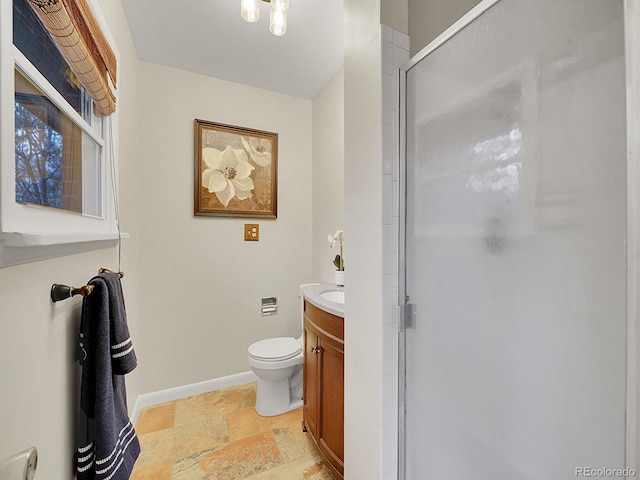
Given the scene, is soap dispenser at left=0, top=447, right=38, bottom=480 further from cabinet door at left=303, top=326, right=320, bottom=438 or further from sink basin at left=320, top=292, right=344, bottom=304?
sink basin at left=320, top=292, right=344, bottom=304

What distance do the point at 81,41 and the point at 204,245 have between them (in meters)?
1.63

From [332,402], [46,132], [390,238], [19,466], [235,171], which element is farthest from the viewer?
[235,171]

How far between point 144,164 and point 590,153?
8.10 ft

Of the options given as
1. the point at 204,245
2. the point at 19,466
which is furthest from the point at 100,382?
the point at 204,245

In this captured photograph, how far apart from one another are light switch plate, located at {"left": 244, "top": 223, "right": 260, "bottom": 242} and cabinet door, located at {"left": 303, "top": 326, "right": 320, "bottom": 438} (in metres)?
1.08

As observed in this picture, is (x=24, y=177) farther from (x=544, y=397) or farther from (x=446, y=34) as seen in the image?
(x=544, y=397)

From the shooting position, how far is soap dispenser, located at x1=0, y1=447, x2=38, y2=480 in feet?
1.65

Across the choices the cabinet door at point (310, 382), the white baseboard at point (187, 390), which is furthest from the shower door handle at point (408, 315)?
the white baseboard at point (187, 390)

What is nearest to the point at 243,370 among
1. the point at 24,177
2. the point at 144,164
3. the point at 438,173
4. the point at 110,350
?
the point at 110,350

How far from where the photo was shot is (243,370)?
2438 millimetres

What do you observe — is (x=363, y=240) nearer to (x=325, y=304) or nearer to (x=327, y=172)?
(x=325, y=304)

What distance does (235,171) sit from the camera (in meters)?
2.38

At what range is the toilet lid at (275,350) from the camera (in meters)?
1.87

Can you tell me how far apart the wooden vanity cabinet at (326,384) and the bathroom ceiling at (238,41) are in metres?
1.76
